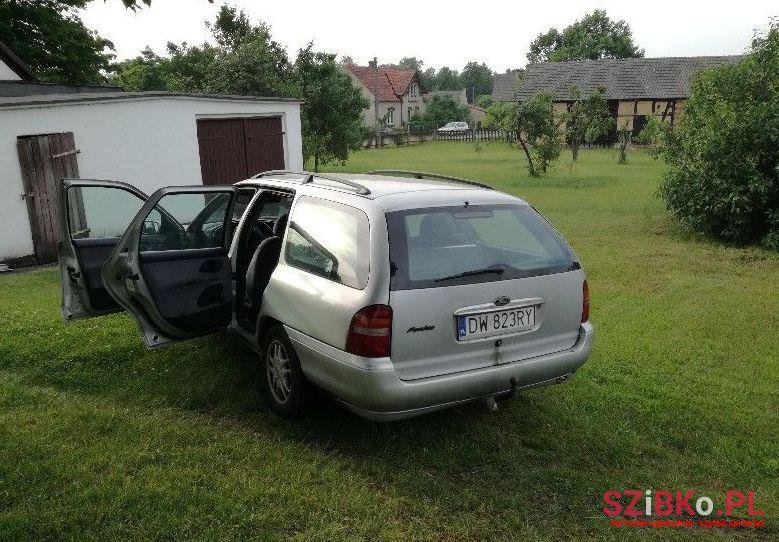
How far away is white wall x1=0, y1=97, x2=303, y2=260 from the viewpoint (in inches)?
380

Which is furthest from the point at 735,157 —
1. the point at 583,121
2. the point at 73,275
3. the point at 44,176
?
the point at 583,121

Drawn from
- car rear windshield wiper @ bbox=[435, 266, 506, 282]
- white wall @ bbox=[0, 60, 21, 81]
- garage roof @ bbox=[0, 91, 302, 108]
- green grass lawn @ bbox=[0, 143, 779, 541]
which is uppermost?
white wall @ bbox=[0, 60, 21, 81]

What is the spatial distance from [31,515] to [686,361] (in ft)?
16.4

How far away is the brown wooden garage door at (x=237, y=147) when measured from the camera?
42.8 ft

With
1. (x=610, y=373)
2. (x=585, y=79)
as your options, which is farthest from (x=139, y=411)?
(x=585, y=79)

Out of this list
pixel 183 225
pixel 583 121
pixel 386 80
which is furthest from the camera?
pixel 386 80

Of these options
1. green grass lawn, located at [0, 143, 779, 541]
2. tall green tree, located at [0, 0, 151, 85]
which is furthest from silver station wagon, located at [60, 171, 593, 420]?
tall green tree, located at [0, 0, 151, 85]

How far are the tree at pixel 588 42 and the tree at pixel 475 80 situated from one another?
61851 mm

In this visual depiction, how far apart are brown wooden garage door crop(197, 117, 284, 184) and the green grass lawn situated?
6957 mm

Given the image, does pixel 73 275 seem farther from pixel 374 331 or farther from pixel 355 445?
pixel 374 331

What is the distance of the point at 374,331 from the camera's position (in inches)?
136

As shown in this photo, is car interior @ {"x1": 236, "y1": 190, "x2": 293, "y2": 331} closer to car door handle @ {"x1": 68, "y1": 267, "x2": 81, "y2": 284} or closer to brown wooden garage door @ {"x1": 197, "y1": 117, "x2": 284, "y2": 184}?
car door handle @ {"x1": 68, "y1": 267, "x2": 81, "y2": 284}

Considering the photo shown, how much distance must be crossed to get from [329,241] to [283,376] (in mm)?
982

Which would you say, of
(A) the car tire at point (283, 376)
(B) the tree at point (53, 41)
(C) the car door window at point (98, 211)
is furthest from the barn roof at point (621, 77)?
(A) the car tire at point (283, 376)
